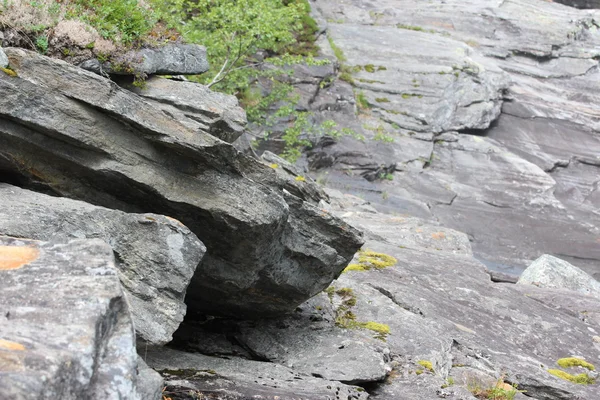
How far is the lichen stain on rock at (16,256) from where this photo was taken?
19.0ft

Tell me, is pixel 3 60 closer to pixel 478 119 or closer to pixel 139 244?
pixel 139 244

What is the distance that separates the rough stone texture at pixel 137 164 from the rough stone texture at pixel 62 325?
304 cm

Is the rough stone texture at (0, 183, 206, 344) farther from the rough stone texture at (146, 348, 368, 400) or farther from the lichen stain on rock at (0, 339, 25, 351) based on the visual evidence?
the lichen stain on rock at (0, 339, 25, 351)

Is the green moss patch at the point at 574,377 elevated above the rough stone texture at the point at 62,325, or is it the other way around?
the rough stone texture at the point at 62,325

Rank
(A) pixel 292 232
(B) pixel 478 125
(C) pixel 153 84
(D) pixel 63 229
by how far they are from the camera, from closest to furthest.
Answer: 1. (D) pixel 63 229
2. (A) pixel 292 232
3. (C) pixel 153 84
4. (B) pixel 478 125

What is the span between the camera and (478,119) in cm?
4400

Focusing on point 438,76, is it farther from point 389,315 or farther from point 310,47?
point 389,315

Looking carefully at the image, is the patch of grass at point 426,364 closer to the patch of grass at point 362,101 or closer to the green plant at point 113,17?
the green plant at point 113,17

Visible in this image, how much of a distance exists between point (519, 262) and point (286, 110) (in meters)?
15.0

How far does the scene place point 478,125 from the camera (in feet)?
144

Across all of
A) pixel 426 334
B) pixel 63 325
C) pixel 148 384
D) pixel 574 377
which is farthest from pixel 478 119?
pixel 63 325

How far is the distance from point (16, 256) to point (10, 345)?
5.12ft

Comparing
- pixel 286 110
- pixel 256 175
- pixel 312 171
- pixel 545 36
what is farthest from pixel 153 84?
pixel 545 36

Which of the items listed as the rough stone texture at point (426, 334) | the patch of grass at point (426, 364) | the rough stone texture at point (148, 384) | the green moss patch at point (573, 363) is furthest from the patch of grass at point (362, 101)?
the rough stone texture at point (148, 384)
